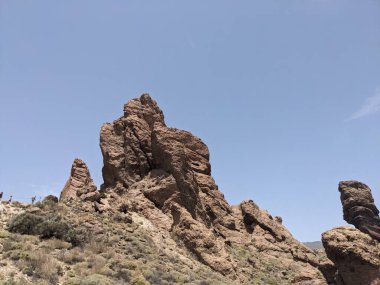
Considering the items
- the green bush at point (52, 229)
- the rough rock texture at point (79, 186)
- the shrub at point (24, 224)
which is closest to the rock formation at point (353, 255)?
the green bush at point (52, 229)

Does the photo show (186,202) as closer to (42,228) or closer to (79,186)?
(79,186)

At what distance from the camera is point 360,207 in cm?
5844

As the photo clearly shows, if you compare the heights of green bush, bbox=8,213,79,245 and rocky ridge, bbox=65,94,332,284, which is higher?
rocky ridge, bbox=65,94,332,284

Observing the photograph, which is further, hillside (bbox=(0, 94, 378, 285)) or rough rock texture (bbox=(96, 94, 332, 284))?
rough rock texture (bbox=(96, 94, 332, 284))

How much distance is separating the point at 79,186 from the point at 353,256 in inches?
1059

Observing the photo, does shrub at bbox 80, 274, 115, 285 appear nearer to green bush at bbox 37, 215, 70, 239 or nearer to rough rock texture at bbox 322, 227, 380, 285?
green bush at bbox 37, 215, 70, 239

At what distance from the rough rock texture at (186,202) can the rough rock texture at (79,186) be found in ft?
4.52

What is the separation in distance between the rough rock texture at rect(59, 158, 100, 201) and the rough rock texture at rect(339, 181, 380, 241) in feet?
131

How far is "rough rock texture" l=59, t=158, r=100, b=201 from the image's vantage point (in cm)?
3388

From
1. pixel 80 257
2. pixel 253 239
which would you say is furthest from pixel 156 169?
pixel 80 257

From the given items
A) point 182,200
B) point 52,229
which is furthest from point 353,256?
point 182,200

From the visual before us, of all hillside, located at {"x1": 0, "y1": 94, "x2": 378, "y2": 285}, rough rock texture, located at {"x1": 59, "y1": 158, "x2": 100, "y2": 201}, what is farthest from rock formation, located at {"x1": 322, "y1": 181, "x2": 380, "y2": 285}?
rough rock texture, located at {"x1": 59, "y1": 158, "x2": 100, "y2": 201}

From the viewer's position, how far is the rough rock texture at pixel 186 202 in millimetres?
31844

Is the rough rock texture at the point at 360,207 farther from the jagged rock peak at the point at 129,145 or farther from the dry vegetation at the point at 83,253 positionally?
the dry vegetation at the point at 83,253
